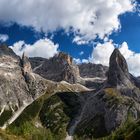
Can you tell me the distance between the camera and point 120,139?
175250 millimetres

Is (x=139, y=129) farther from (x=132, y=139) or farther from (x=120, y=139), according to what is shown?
(x=120, y=139)

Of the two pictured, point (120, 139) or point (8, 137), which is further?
point (8, 137)

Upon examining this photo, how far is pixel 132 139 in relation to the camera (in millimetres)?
153875

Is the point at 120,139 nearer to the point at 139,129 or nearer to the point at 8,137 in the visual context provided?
the point at 139,129

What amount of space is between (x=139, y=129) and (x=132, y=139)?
20.0 feet

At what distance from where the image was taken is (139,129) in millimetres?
157250

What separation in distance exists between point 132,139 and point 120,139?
21852 millimetres

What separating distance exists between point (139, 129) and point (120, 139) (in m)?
20.4

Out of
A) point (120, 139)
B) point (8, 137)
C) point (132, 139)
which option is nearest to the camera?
point (132, 139)

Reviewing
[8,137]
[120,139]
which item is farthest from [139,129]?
[8,137]

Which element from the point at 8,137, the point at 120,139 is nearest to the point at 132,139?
the point at 120,139

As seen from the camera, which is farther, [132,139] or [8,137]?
[8,137]

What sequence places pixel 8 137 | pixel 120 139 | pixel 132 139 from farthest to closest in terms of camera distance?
1. pixel 8 137
2. pixel 120 139
3. pixel 132 139
